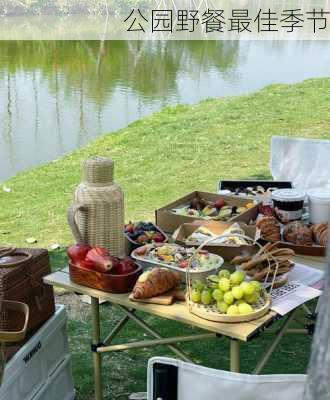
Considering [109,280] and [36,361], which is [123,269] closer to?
[109,280]

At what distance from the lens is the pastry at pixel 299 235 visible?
2.05 m

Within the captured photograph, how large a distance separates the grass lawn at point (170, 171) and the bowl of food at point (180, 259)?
74 cm

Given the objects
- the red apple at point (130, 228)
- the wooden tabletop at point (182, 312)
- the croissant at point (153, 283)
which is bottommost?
the wooden tabletop at point (182, 312)

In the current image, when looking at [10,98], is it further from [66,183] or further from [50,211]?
[50,211]

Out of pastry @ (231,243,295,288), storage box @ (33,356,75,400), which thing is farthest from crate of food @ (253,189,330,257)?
storage box @ (33,356,75,400)

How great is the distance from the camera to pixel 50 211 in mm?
4875

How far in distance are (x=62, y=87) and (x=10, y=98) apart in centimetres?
108

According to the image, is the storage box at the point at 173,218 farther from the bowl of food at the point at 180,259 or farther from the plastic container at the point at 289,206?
the bowl of food at the point at 180,259

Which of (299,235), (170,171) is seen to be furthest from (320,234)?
(170,171)

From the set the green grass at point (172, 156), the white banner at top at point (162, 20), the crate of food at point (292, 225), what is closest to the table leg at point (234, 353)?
the crate of food at point (292, 225)

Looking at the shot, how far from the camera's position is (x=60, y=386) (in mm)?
2215

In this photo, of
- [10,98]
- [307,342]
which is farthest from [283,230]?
[10,98]

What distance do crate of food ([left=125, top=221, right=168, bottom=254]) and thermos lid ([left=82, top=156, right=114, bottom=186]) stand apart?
8.1 inches

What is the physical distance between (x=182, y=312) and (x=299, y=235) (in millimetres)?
558
